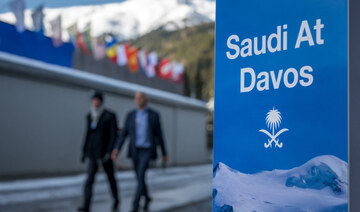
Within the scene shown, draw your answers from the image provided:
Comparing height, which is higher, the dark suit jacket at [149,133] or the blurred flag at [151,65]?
the blurred flag at [151,65]

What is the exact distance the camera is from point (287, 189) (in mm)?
1948

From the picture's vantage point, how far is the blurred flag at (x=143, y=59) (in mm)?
19734

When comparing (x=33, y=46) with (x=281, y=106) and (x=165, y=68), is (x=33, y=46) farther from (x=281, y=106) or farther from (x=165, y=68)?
(x=281, y=106)

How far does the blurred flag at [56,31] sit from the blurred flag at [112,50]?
10.5 ft

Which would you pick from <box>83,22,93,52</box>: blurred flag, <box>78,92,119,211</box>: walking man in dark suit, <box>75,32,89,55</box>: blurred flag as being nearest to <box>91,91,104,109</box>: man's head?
<box>78,92,119,211</box>: walking man in dark suit

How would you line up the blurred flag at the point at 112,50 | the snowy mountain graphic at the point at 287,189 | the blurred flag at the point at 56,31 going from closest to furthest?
the snowy mountain graphic at the point at 287,189 → the blurred flag at the point at 56,31 → the blurred flag at the point at 112,50

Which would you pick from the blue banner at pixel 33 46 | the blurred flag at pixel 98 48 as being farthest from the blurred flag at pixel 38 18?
the blurred flag at pixel 98 48

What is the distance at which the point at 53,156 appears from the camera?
44.0 ft

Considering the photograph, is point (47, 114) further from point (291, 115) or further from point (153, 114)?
point (291, 115)

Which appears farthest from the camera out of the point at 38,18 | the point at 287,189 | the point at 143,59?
the point at 143,59

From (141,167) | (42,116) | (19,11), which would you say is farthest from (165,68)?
(141,167)

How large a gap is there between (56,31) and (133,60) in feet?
17.9

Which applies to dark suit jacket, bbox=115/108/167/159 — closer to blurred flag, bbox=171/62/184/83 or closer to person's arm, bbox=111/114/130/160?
person's arm, bbox=111/114/130/160

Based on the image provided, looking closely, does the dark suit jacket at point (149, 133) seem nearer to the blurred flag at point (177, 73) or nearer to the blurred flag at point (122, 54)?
the blurred flag at point (122, 54)
